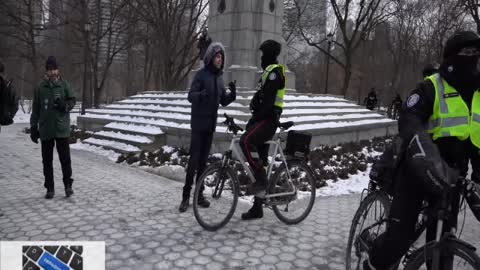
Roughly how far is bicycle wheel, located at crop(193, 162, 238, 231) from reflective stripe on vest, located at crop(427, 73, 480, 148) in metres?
2.58

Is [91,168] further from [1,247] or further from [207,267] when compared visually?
[207,267]

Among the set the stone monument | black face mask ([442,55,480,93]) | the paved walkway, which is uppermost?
the stone monument

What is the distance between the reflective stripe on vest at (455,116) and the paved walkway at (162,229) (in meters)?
1.90

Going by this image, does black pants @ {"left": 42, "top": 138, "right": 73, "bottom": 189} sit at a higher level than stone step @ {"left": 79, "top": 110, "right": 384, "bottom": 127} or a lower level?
lower

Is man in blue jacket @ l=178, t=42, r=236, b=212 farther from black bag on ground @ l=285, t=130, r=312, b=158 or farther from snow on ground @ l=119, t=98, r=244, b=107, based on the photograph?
snow on ground @ l=119, t=98, r=244, b=107

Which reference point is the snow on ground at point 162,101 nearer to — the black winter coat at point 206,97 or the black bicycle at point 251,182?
the black winter coat at point 206,97

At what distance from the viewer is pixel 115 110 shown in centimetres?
1461

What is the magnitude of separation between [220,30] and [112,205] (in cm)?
1051

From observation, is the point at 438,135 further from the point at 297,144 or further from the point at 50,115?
the point at 50,115

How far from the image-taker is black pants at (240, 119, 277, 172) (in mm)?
4629

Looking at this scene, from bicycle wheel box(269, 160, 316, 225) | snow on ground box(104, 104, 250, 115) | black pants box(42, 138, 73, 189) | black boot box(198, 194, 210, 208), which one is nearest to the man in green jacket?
black pants box(42, 138, 73, 189)

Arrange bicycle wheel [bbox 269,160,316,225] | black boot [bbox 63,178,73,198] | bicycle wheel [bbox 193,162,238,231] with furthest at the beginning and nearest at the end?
black boot [bbox 63,178,73,198] → bicycle wheel [bbox 269,160,316,225] → bicycle wheel [bbox 193,162,238,231]

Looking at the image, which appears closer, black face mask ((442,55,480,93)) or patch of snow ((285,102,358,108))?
black face mask ((442,55,480,93))

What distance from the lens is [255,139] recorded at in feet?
15.2
